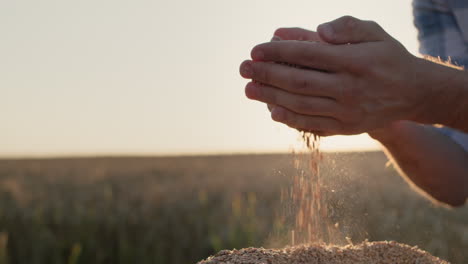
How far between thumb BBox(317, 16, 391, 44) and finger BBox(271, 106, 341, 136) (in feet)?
0.89

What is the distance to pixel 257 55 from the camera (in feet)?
5.95

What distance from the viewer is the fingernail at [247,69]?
6.02 ft

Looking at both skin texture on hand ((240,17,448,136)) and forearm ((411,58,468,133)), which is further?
forearm ((411,58,468,133))

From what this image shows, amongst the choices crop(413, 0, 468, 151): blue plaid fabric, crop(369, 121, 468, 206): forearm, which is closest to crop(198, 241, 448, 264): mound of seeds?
crop(369, 121, 468, 206): forearm

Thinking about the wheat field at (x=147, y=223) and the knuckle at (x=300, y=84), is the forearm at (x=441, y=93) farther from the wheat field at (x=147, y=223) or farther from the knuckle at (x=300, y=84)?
the wheat field at (x=147, y=223)

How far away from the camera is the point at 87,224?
633 cm

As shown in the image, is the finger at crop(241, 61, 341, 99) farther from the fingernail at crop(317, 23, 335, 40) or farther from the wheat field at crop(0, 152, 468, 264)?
the wheat field at crop(0, 152, 468, 264)

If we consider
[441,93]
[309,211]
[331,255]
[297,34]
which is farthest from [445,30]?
[331,255]

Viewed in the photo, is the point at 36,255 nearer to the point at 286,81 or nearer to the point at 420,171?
the point at 420,171

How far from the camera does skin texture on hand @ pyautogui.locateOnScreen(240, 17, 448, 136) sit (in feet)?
5.53

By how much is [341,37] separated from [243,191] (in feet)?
28.2

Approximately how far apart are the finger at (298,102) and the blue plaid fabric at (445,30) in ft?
4.93

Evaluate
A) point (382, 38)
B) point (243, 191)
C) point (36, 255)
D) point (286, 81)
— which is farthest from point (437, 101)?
point (243, 191)

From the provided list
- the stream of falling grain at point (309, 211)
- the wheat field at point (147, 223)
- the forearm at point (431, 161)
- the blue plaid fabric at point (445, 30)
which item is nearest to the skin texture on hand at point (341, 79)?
the stream of falling grain at point (309, 211)
